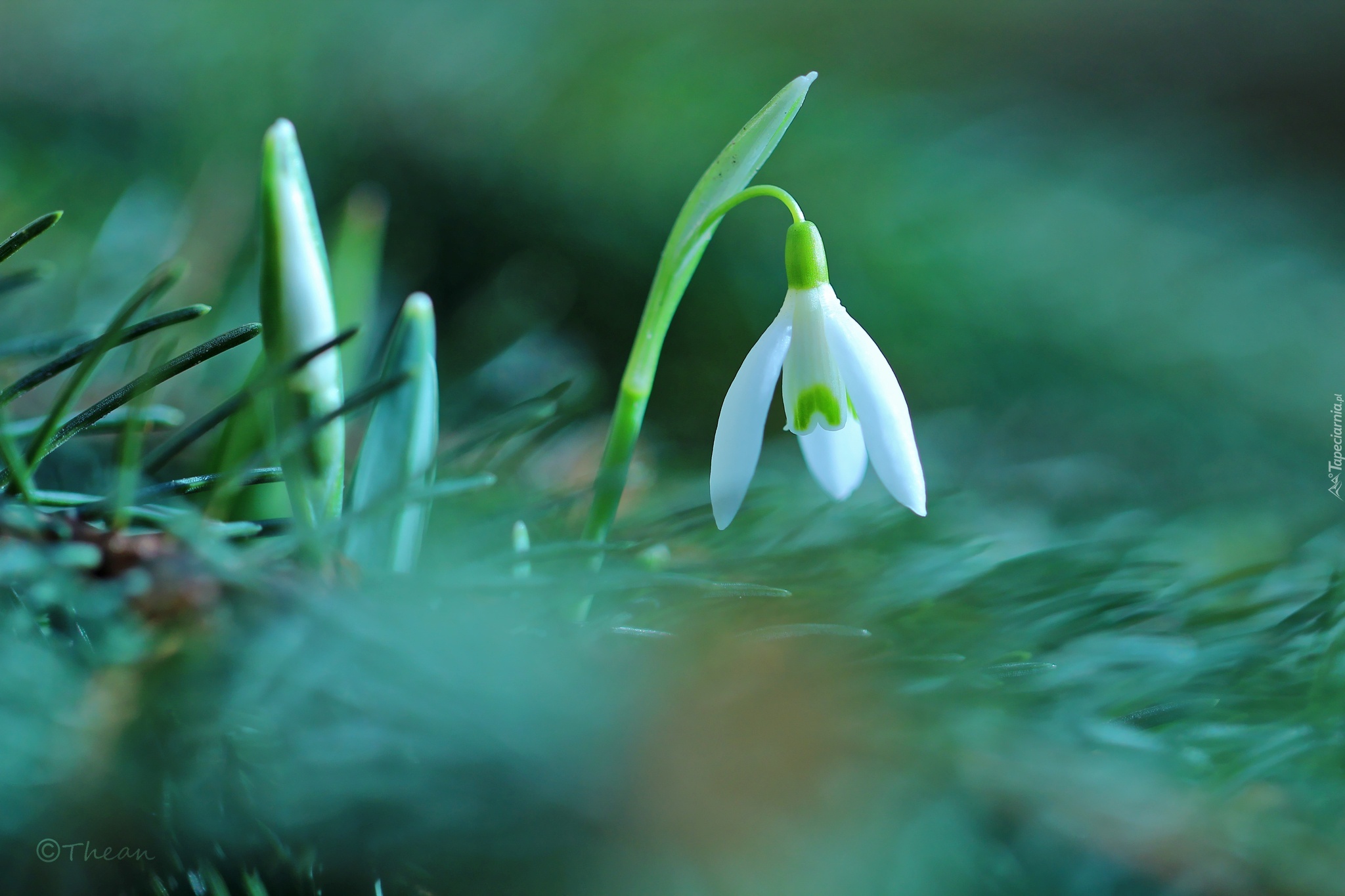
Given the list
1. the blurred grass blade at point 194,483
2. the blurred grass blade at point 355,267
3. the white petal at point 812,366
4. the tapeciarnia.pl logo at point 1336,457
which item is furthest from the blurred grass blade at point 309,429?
the tapeciarnia.pl logo at point 1336,457

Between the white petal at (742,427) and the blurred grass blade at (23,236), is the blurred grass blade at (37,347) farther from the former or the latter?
the white petal at (742,427)

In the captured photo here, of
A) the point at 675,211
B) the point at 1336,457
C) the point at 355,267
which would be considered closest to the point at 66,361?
the point at 355,267

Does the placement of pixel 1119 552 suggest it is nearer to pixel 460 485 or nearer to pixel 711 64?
pixel 460 485

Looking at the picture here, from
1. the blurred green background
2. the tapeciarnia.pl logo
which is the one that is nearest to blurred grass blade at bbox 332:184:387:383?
the blurred green background

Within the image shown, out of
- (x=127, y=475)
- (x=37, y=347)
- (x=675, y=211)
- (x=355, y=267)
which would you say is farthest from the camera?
(x=675, y=211)

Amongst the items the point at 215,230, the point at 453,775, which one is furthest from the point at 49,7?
the point at 453,775

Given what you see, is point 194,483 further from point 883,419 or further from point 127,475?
point 883,419
